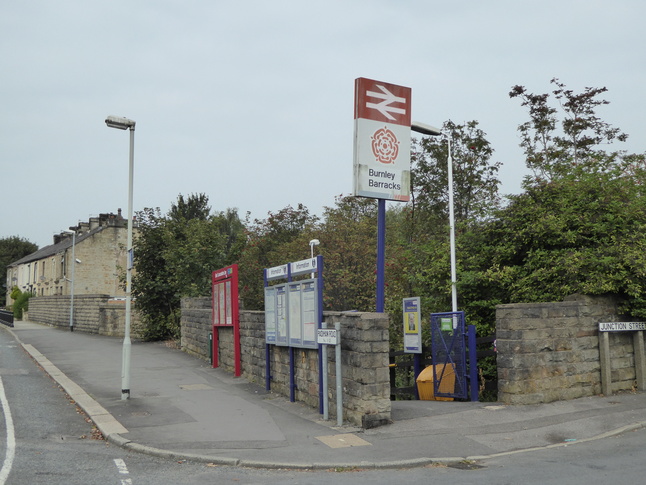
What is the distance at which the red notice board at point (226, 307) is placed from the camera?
15.5 metres

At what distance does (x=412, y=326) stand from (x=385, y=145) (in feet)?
13.2

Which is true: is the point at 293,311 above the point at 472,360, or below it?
above

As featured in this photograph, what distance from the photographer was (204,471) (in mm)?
7254

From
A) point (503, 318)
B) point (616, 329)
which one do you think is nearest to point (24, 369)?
point (503, 318)

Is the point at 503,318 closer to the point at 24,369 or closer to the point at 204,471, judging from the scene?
the point at 204,471

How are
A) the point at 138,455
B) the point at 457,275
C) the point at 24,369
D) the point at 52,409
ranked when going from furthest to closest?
the point at 24,369 < the point at 457,275 < the point at 52,409 < the point at 138,455

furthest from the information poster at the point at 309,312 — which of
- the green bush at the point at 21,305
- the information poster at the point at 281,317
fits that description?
the green bush at the point at 21,305

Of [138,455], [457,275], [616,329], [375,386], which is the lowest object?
[138,455]

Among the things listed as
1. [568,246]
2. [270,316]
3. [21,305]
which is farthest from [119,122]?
[21,305]

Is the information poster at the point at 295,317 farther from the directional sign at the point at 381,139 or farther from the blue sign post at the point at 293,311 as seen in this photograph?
A: the directional sign at the point at 381,139

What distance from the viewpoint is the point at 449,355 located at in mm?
11633

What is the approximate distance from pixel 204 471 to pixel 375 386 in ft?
9.80

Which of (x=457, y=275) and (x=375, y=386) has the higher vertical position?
(x=457, y=275)

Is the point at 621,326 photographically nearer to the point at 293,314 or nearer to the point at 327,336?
the point at 327,336
